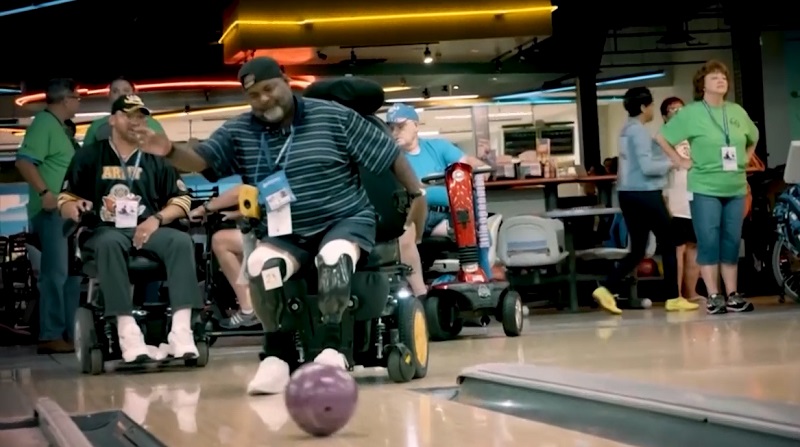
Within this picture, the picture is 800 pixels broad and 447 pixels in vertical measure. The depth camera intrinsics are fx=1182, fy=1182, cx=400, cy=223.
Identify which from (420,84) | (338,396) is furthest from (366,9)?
(338,396)

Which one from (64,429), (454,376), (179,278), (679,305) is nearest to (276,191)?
(454,376)

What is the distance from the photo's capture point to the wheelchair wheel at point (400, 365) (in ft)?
13.0

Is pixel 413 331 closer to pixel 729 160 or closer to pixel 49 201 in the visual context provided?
pixel 49 201

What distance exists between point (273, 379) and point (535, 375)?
35.1 inches

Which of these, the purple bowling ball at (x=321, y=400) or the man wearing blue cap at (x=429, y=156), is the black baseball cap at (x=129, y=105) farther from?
the purple bowling ball at (x=321, y=400)

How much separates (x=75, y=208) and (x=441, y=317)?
199cm

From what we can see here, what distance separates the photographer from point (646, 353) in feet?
15.3

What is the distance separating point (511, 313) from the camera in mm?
6109

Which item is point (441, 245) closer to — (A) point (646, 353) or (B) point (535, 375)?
(A) point (646, 353)

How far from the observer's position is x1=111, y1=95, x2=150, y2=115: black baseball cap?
508 cm

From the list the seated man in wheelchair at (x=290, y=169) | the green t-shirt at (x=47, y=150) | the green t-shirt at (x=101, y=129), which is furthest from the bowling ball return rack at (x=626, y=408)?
the green t-shirt at (x=47, y=150)

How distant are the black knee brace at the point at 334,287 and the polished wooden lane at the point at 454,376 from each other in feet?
0.94

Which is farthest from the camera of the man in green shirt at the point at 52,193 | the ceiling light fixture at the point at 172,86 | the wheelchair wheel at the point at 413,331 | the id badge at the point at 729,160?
the ceiling light fixture at the point at 172,86

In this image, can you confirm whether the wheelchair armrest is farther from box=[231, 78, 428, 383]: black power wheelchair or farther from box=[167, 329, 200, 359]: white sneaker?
box=[231, 78, 428, 383]: black power wheelchair
